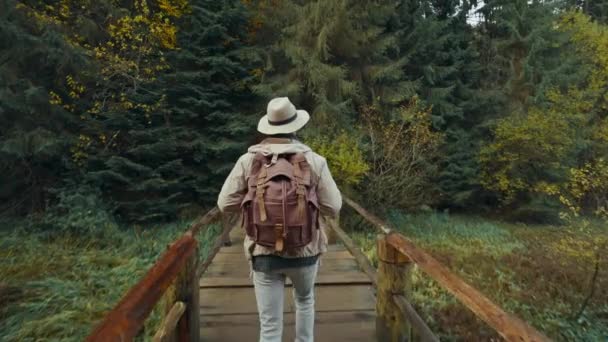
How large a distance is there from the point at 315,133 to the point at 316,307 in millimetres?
8285

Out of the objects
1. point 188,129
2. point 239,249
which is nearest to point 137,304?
point 239,249

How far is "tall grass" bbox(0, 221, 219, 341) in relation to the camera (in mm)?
4391

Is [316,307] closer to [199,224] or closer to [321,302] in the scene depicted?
[321,302]

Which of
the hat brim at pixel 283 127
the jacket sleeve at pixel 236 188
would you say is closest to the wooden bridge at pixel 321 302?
the jacket sleeve at pixel 236 188

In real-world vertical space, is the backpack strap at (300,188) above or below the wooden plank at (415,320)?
above

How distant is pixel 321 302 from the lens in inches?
161

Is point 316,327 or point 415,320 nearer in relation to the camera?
point 415,320

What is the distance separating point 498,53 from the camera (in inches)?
698

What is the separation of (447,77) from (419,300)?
12607mm

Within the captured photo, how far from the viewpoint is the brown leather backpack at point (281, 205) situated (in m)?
2.00

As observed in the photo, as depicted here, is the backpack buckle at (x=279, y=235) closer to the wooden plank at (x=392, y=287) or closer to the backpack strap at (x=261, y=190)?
the backpack strap at (x=261, y=190)

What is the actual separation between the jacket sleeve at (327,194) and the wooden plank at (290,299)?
1.96m

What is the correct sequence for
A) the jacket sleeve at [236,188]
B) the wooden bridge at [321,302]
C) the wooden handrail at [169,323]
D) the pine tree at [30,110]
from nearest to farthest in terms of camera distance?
the wooden bridge at [321,302] < the wooden handrail at [169,323] < the jacket sleeve at [236,188] < the pine tree at [30,110]

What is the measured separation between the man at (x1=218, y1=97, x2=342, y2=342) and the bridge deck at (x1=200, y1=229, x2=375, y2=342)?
1.04 m
